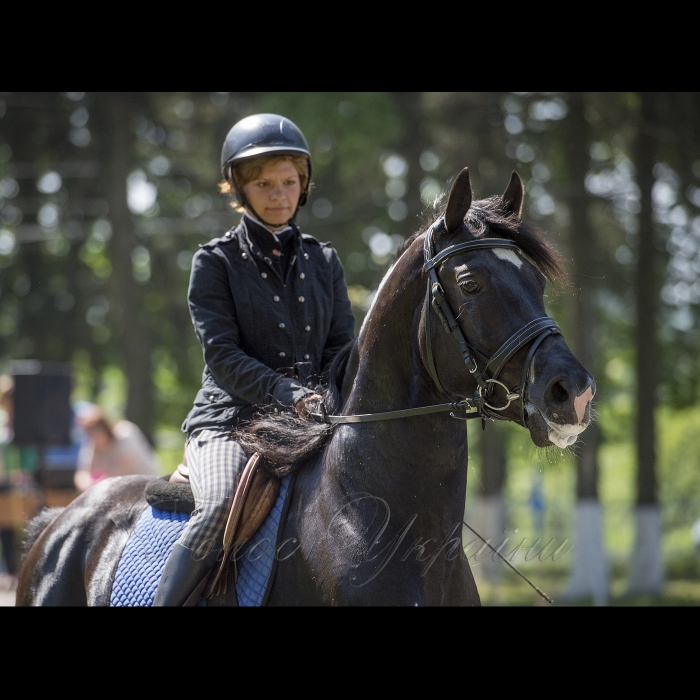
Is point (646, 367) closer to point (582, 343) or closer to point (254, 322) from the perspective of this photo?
point (582, 343)

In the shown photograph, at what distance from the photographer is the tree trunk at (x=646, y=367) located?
47.8ft

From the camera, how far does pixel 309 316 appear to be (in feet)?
14.7

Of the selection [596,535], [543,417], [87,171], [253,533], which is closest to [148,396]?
[87,171]

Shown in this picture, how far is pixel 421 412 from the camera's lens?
3.59 m

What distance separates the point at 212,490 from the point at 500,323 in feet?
4.85

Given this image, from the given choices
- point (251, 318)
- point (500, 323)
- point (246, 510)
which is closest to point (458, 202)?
point (500, 323)

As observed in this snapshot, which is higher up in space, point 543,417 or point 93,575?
point 543,417

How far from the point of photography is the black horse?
3.35 metres

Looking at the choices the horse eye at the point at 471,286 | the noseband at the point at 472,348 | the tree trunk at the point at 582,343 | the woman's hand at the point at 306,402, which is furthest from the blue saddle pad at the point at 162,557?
the tree trunk at the point at 582,343

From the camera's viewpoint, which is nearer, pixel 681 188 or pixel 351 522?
pixel 351 522

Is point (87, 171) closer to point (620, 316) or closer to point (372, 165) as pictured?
point (372, 165)

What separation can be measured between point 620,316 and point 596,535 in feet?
16.4

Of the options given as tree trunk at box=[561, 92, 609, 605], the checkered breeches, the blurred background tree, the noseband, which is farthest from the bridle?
tree trunk at box=[561, 92, 609, 605]

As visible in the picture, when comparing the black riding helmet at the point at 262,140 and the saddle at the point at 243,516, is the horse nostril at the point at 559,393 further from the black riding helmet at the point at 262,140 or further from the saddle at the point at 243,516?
the black riding helmet at the point at 262,140
